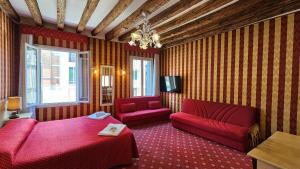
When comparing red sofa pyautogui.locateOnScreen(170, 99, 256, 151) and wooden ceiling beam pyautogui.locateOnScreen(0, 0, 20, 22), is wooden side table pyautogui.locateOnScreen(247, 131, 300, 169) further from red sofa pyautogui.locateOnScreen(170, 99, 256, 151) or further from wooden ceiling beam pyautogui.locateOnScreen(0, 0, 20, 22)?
wooden ceiling beam pyautogui.locateOnScreen(0, 0, 20, 22)

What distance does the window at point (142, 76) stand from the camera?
229 inches

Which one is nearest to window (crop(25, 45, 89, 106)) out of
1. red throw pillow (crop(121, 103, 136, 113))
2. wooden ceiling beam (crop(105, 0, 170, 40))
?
red throw pillow (crop(121, 103, 136, 113))

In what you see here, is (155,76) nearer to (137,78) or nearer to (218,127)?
(137,78)

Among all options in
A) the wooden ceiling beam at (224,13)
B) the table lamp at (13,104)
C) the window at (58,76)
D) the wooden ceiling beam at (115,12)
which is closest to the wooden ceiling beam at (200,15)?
the wooden ceiling beam at (224,13)

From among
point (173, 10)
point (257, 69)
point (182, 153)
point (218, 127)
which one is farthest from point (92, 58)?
point (257, 69)

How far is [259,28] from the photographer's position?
3.40 metres

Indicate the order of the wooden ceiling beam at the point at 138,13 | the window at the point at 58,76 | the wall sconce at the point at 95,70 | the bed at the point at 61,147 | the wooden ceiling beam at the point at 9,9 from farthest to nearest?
the wall sconce at the point at 95,70 → the window at the point at 58,76 → the wooden ceiling beam at the point at 9,9 → the wooden ceiling beam at the point at 138,13 → the bed at the point at 61,147

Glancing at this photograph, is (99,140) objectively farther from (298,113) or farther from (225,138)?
(298,113)

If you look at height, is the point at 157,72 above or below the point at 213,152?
above

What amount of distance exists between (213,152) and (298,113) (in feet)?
5.89

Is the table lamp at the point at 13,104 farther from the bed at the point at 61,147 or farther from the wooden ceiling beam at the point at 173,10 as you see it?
the wooden ceiling beam at the point at 173,10

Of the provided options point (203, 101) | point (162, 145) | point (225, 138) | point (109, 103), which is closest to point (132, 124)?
point (109, 103)

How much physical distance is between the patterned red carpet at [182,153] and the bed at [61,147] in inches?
16.7

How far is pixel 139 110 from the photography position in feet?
17.3
